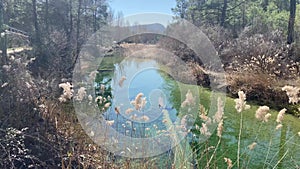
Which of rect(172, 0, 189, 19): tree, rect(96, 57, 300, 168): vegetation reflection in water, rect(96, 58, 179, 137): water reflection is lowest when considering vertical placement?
rect(96, 57, 300, 168): vegetation reflection in water

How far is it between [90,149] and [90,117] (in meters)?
0.89

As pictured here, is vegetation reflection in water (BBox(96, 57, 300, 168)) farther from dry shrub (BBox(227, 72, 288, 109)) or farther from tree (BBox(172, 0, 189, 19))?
tree (BBox(172, 0, 189, 19))

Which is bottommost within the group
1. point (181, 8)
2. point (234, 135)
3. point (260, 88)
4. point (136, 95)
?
point (234, 135)

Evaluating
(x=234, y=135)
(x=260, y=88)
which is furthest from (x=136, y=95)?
(x=260, y=88)

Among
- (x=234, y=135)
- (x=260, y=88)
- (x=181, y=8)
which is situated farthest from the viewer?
(x=181, y=8)

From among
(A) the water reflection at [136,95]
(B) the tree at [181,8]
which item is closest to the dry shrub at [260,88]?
(A) the water reflection at [136,95]

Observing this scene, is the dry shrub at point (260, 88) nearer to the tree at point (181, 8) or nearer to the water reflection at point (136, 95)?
the water reflection at point (136, 95)

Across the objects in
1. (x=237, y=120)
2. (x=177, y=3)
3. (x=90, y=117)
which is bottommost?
(x=237, y=120)

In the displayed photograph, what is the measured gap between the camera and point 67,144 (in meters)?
3.89

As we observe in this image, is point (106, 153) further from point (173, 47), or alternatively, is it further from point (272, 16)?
point (272, 16)

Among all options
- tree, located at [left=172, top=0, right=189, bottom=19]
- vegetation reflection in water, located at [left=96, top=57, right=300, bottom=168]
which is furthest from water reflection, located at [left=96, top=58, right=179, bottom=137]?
tree, located at [left=172, top=0, right=189, bottom=19]

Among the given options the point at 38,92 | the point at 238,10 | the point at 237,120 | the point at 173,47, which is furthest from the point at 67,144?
the point at 238,10

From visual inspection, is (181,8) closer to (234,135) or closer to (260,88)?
(260,88)

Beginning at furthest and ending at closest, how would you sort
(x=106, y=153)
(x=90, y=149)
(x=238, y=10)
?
(x=238, y=10) → (x=90, y=149) → (x=106, y=153)
